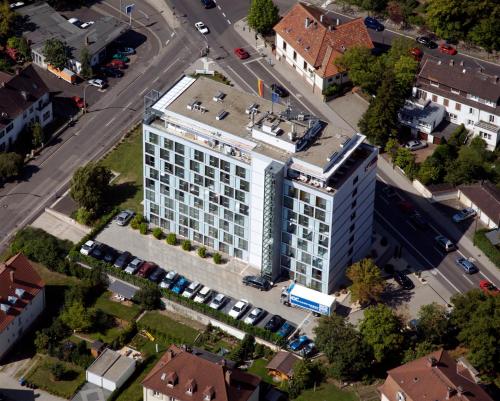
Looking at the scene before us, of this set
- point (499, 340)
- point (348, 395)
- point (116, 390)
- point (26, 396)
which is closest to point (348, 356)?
point (348, 395)

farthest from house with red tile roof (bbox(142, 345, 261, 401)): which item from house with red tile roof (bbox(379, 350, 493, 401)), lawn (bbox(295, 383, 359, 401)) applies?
house with red tile roof (bbox(379, 350, 493, 401))

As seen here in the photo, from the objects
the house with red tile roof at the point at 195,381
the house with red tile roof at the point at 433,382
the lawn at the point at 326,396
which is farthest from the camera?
the lawn at the point at 326,396

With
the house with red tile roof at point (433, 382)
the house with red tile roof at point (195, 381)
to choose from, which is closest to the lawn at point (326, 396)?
the house with red tile roof at point (433, 382)

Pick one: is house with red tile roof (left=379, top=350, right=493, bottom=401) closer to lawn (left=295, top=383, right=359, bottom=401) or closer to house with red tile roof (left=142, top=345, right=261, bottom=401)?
lawn (left=295, top=383, right=359, bottom=401)

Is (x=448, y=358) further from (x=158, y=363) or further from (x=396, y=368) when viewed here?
(x=158, y=363)

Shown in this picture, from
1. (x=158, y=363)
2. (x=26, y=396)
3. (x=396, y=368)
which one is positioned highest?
(x=396, y=368)

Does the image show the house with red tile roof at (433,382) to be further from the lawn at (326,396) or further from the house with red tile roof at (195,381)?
the house with red tile roof at (195,381)
